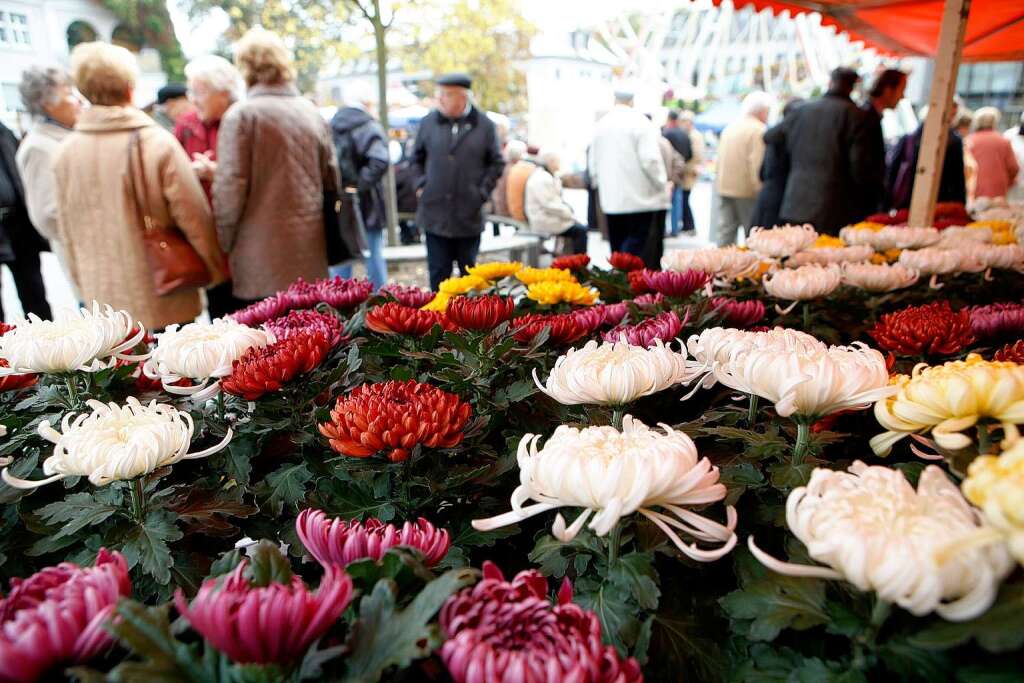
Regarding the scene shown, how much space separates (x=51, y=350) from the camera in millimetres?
944

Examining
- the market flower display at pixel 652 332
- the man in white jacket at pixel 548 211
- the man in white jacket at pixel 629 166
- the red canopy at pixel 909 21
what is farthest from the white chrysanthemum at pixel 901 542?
the man in white jacket at pixel 548 211

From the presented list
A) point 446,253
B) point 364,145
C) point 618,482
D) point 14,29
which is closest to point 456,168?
point 446,253

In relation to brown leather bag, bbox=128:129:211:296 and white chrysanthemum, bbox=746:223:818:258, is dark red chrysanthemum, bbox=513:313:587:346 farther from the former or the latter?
brown leather bag, bbox=128:129:211:296

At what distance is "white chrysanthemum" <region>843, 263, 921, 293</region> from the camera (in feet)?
5.00

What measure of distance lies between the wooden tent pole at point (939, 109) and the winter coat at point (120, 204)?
2.81 metres

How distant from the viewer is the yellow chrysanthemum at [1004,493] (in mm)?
414

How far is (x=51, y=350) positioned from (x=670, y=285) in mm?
1079

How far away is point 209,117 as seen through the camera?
3.10 m

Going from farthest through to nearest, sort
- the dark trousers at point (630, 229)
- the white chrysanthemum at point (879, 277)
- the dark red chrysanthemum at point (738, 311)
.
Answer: the dark trousers at point (630, 229) → the white chrysanthemum at point (879, 277) → the dark red chrysanthemum at point (738, 311)

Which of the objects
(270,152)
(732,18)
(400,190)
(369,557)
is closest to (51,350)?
(369,557)

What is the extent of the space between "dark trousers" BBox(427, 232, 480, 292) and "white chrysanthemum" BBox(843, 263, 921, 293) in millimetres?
3019

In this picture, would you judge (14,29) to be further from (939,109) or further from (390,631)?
(390,631)

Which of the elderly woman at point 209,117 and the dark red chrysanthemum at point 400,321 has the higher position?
the elderly woman at point 209,117

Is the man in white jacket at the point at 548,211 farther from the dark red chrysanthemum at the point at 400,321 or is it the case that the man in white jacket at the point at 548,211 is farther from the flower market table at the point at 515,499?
the dark red chrysanthemum at the point at 400,321
